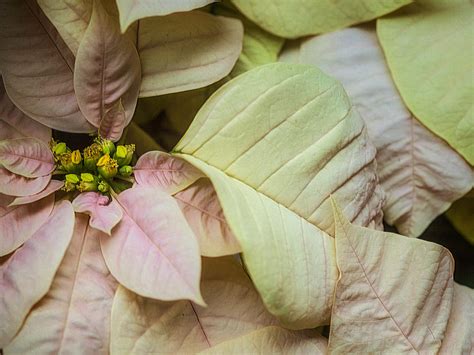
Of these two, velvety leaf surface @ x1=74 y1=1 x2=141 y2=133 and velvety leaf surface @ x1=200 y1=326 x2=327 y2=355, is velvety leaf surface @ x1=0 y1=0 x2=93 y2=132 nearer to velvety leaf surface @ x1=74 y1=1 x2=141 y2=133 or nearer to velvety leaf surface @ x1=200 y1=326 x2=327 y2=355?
velvety leaf surface @ x1=74 y1=1 x2=141 y2=133

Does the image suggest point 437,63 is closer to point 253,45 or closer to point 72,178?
point 253,45

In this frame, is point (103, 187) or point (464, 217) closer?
point (103, 187)

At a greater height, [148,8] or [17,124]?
[148,8]

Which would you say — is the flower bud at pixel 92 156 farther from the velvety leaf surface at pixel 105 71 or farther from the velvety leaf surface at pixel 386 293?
the velvety leaf surface at pixel 386 293

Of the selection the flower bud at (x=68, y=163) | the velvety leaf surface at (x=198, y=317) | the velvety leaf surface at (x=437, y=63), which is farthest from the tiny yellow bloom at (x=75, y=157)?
the velvety leaf surface at (x=437, y=63)

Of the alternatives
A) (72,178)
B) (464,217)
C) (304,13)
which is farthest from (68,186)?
(464,217)
